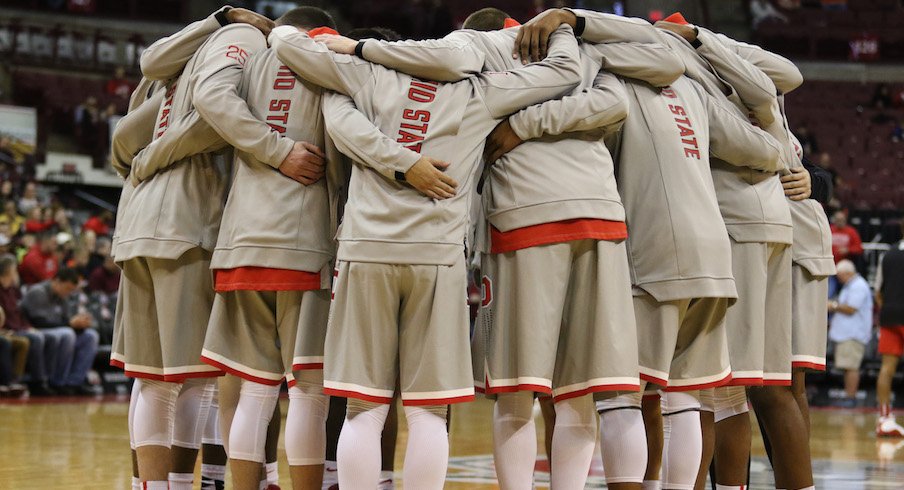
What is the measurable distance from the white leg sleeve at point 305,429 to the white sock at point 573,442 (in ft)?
2.70

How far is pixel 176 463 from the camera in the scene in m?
4.38

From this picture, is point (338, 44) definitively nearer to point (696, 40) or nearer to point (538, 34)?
point (538, 34)

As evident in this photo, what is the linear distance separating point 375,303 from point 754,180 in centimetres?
169

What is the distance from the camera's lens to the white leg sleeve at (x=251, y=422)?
398 centimetres

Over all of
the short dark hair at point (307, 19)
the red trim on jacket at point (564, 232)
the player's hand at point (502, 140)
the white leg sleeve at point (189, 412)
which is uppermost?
the short dark hair at point (307, 19)

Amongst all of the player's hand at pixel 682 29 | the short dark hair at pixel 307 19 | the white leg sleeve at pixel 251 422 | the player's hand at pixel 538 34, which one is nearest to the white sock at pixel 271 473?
the white leg sleeve at pixel 251 422

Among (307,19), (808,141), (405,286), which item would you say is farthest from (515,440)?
(808,141)

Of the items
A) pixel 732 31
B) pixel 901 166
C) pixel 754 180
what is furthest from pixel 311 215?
pixel 732 31

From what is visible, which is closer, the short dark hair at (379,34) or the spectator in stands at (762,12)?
the short dark hair at (379,34)

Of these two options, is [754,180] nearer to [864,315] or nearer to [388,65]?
A: [388,65]

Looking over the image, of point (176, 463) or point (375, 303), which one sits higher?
point (375, 303)

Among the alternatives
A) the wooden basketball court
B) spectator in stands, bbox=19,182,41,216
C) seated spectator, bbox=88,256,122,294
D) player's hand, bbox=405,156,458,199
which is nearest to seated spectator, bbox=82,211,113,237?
spectator in stands, bbox=19,182,41,216

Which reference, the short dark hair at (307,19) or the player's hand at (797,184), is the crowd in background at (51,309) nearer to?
the short dark hair at (307,19)

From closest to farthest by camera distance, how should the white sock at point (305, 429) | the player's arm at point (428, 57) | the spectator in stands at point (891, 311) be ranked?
the player's arm at point (428, 57), the white sock at point (305, 429), the spectator in stands at point (891, 311)
